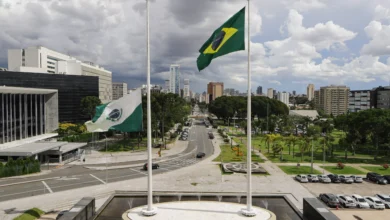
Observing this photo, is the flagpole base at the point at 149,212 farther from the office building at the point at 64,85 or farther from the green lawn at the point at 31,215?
the office building at the point at 64,85

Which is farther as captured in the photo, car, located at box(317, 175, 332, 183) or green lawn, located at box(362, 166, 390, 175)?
green lawn, located at box(362, 166, 390, 175)

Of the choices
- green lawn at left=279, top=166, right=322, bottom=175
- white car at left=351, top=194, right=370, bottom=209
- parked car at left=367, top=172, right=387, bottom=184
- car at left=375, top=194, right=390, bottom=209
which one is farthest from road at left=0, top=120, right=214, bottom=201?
car at left=375, top=194, right=390, bottom=209

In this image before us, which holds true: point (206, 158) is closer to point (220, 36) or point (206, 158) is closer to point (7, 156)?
point (7, 156)

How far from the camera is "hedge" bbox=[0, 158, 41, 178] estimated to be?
41062mm

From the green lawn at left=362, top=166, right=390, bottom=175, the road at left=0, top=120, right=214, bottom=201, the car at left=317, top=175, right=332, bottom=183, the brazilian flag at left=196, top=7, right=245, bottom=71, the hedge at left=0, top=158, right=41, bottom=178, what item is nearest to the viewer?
the brazilian flag at left=196, top=7, right=245, bottom=71

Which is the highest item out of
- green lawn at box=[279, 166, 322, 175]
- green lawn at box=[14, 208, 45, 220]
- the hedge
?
the hedge

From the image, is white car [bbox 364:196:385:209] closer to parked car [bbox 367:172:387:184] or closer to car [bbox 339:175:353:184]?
car [bbox 339:175:353:184]

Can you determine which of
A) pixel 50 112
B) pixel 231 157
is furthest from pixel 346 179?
pixel 50 112

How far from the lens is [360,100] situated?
560ft

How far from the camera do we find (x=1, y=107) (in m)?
53.1

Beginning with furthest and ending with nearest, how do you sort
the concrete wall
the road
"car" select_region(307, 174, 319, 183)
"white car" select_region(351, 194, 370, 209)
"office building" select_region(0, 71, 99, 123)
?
"office building" select_region(0, 71, 99, 123)
the concrete wall
"car" select_region(307, 174, 319, 183)
the road
"white car" select_region(351, 194, 370, 209)

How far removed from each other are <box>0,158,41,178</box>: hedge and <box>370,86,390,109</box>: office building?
498 feet

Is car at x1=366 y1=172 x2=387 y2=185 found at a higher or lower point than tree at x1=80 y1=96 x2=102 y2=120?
lower

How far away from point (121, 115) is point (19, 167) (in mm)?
31657
